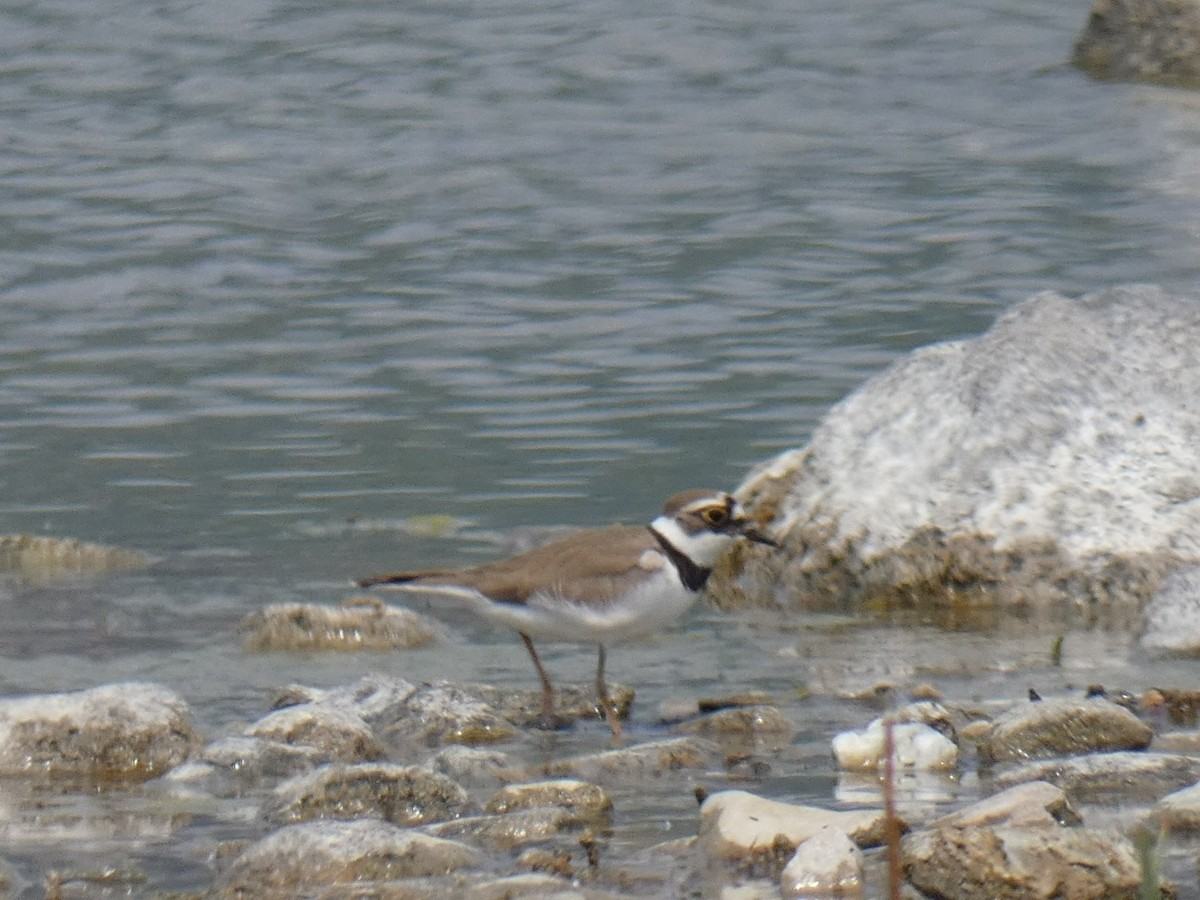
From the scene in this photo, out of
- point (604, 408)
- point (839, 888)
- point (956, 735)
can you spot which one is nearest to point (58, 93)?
point (604, 408)

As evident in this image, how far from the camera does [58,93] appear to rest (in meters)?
23.6

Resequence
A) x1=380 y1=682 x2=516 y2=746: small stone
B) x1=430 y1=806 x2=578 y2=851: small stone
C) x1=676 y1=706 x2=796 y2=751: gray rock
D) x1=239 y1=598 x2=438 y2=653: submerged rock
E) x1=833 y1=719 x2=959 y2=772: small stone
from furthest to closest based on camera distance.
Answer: x1=239 y1=598 x2=438 y2=653: submerged rock → x1=380 y1=682 x2=516 y2=746: small stone → x1=676 y1=706 x2=796 y2=751: gray rock → x1=833 y1=719 x2=959 y2=772: small stone → x1=430 y1=806 x2=578 y2=851: small stone

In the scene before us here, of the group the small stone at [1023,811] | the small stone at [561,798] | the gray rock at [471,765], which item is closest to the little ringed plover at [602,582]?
the gray rock at [471,765]

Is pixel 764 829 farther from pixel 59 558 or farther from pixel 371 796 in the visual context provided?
pixel 59 558

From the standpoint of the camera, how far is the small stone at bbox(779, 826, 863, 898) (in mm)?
5051

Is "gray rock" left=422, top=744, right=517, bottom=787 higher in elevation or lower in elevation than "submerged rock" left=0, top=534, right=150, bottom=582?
higher

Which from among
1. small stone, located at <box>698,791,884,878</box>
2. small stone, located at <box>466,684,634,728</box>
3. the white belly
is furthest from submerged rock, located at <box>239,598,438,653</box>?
small stone, located at <box>698,791,884,878</box>

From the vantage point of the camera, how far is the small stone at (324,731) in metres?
7.00

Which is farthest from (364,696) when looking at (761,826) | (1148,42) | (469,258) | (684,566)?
(1148,42)

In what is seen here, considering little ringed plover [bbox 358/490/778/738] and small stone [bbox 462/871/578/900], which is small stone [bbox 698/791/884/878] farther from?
little ringed plover [bbox 358/490/778/738]

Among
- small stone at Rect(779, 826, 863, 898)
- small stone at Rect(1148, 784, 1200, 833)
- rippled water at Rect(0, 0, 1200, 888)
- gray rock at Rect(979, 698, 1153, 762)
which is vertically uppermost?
small stone at Rect(779, 826, 863, 898)

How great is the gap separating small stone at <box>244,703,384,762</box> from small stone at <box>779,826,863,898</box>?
2193 mm

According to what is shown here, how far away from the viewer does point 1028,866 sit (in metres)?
4.89

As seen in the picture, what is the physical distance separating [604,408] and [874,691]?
604 cm
